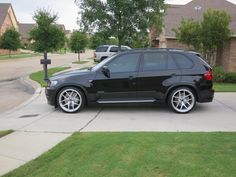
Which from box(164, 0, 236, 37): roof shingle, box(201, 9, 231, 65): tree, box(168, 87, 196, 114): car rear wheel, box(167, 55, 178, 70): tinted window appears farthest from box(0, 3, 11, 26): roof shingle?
box(168, 87, 196, 114): car rear wheel

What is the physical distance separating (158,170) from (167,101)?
169 inches

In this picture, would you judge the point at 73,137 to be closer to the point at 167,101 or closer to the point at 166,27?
the point at 167,101

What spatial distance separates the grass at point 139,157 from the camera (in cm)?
422

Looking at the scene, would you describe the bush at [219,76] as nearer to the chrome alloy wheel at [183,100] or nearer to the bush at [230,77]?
the bush at [230,77]

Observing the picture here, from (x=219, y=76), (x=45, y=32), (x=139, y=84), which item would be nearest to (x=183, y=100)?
(x=139, y=84)

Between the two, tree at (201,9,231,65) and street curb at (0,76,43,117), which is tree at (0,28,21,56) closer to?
street curb at (0,76,43,117)

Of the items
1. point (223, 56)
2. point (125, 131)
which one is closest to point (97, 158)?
point (125, 131)

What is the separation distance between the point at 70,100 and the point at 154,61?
7.77 ft

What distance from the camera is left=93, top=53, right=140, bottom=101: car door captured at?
8.34 metres

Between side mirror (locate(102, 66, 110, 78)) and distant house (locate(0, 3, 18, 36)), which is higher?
distant house (locate(0, 3, 18, 36))

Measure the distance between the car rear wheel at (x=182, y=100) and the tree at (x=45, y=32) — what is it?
520 inches

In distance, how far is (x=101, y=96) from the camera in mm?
8398

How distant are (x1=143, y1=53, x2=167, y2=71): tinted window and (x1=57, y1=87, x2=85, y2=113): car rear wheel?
5.91 ft

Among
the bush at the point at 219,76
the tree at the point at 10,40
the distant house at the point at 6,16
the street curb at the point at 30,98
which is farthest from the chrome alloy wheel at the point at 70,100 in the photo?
the distant house at the point at 6,16
